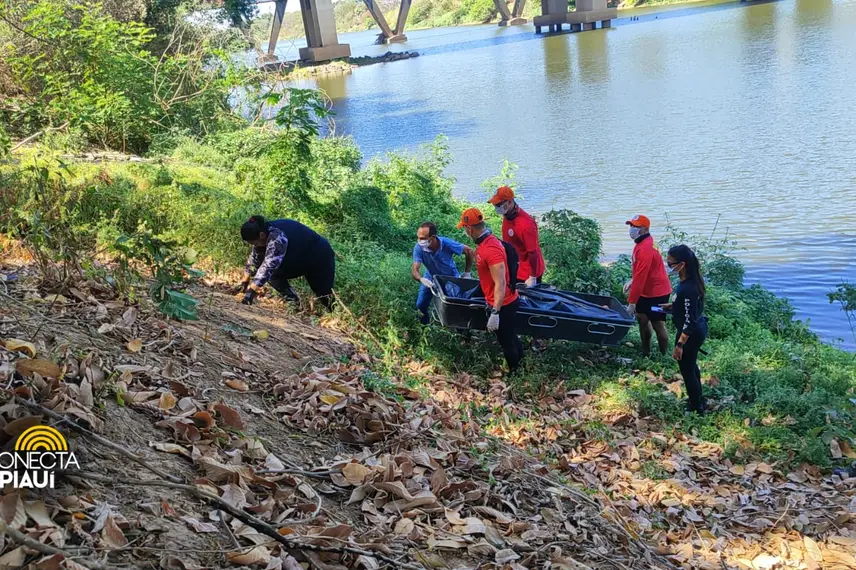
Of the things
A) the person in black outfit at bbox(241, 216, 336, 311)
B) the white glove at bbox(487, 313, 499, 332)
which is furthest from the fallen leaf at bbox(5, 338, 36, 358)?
the white glove at bbox(487, 313, 499, 332)

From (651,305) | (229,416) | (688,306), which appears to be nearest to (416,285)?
(651,305)

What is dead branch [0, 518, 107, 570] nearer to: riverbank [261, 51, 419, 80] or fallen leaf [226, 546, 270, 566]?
Answer: fallen leaf [226, 546, 270, 566]

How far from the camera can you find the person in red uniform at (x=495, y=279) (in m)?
6.71

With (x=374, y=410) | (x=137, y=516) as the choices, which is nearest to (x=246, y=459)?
(x=137, y=516)

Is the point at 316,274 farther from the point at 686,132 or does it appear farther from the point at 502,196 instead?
the point at 686,132

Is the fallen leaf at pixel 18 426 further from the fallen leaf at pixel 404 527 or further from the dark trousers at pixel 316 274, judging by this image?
the dark trousers at pixel 316 274

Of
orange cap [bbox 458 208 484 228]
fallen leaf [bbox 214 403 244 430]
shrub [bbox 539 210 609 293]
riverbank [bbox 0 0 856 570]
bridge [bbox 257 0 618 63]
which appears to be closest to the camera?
riverbank [bbox 0 0 856 570]

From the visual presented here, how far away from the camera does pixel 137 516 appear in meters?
3.08

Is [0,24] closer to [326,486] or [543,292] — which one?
[543,292]

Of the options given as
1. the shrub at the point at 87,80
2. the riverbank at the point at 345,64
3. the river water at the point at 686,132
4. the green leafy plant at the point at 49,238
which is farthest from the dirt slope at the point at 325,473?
the riverbank at the point at 345,64

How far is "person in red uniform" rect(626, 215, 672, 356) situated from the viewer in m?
7.43

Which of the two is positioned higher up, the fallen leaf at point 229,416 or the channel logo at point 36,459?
the channel logo at point 36,459

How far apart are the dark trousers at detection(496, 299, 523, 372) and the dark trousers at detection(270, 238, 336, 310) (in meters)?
1.99

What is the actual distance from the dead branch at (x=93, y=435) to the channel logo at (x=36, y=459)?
0.07 m
